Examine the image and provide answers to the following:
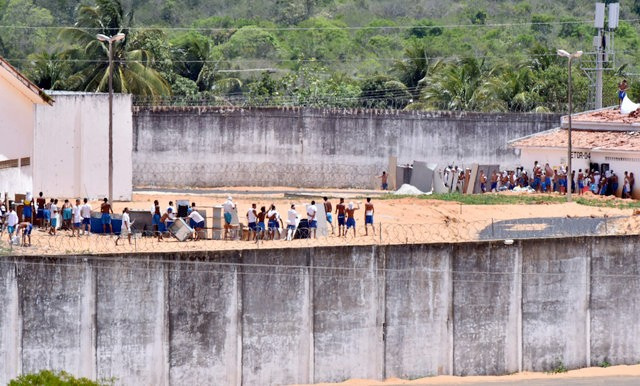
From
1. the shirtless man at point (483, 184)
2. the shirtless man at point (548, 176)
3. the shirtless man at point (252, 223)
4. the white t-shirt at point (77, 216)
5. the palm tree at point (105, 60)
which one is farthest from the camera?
the palm tree at point (105, 60)

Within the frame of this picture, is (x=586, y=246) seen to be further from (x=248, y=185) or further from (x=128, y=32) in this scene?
(x=128, y=32)

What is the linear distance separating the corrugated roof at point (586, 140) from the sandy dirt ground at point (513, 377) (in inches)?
614

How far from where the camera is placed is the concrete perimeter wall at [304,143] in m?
67.9

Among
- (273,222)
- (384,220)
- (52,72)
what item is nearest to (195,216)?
(273,222)

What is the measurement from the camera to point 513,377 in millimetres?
42438

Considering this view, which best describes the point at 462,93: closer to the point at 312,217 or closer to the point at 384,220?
the point at 384,220

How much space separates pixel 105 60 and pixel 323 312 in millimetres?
34237

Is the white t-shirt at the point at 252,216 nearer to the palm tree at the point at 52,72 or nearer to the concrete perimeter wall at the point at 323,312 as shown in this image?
the concrete perimeter wall at the point at 323,312

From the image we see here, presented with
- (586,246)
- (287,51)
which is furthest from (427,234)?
(287,51)

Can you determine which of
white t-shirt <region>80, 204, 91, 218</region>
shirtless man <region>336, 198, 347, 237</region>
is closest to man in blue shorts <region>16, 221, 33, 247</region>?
white t-shirt <region>80, 204, 91, 218</region>

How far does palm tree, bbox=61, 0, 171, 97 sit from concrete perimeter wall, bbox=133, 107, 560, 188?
13.1 ft

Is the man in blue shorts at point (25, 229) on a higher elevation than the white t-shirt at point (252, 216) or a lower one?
lower

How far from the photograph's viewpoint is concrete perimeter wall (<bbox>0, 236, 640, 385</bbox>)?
37312 mm

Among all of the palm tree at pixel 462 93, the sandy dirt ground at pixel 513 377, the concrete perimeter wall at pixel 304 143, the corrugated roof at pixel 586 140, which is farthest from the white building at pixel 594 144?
the sandy dirt ground at pixel 513 377
